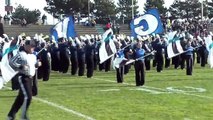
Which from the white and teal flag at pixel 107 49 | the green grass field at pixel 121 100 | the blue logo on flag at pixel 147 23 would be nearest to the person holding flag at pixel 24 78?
the green grass field at pixel 121 100

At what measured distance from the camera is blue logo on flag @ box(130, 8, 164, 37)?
807 inches

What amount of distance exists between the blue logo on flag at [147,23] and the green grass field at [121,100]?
5.92 ft

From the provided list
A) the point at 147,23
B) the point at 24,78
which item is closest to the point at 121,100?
the point at 24,78

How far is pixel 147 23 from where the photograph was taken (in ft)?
67.8

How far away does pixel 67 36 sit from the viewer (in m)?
22.7

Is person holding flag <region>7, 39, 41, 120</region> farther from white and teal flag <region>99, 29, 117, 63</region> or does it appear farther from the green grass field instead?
white and teal flag <region>99, 29, 117, 63</region>

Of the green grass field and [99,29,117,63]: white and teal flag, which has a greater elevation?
[99,29,117,63]: white and teal flag

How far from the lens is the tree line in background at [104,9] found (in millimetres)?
71375

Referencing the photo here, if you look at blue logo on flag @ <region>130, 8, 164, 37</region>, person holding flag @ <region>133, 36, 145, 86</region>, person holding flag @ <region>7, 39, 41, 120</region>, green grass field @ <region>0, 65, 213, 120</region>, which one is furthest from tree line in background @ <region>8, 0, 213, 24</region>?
person holding flag @ <region>7, 39, 41, 120</region>

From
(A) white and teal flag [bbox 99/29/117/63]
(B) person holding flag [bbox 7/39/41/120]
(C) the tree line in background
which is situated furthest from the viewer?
(C) the tree line in background

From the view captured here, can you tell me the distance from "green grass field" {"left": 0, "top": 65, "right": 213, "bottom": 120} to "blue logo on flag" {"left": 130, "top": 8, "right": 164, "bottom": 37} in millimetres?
1803

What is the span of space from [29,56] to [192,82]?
9338 millimetres

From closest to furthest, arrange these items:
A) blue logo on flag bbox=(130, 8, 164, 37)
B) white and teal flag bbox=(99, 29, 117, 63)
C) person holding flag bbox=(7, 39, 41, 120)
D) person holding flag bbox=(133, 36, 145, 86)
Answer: person holding flag bbox=(7, 39, 41, 120) < person holding flag bbox=(133, 36, 145, 86) < blue logo on flag bbox=(130, 8, 164, 37) < white and teal flag bbox=(99, 29, 117, 63)

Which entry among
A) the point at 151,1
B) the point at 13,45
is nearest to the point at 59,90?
the point at 13,45
